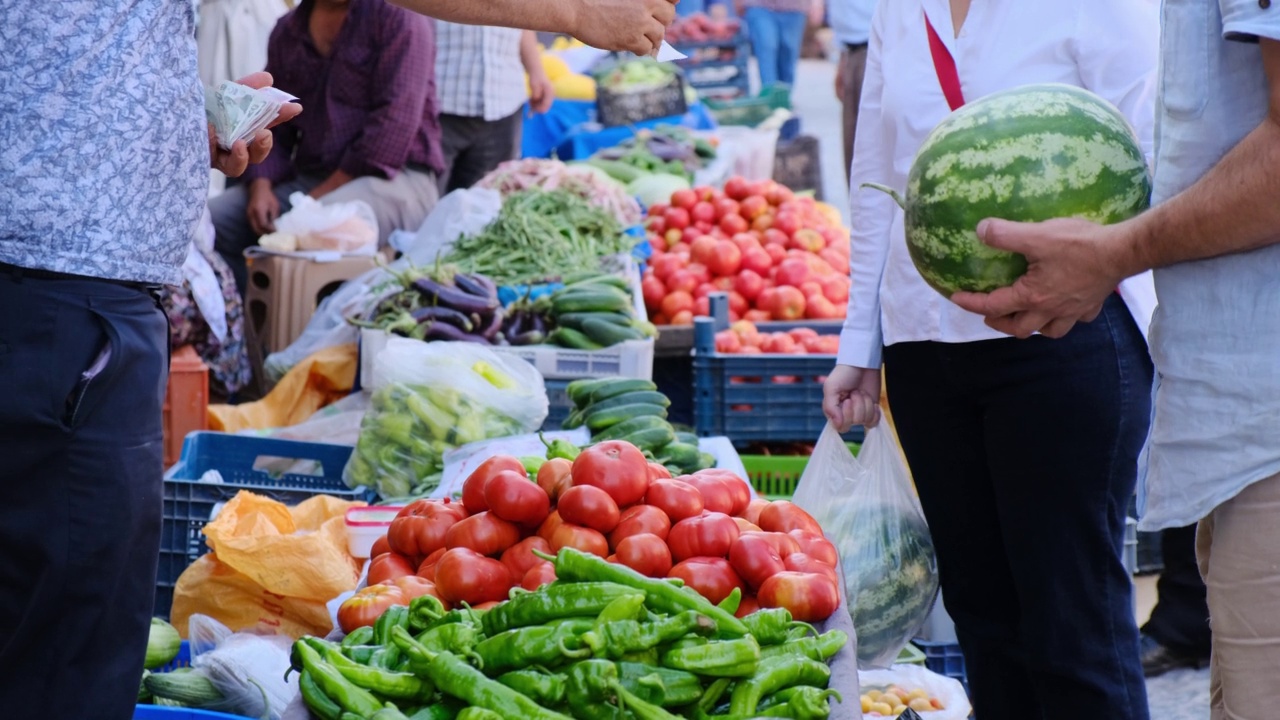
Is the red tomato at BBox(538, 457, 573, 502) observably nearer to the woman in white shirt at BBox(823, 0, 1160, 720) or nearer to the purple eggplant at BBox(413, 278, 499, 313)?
the woman in white shirt at BBox(823, 0, 1160, 720)

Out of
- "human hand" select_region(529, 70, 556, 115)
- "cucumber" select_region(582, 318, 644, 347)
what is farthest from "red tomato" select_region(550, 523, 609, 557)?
"human hand" select_region(529, 70, 556, 115)

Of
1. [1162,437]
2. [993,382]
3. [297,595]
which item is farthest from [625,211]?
[1162,437]

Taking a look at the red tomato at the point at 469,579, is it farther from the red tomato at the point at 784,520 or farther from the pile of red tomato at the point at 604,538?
the red tomato at the point at 784,520

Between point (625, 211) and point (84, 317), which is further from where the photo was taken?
point (625, 211)

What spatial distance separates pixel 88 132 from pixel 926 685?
2.38 m

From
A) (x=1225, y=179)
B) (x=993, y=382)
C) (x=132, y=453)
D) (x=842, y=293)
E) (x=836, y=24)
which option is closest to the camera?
(x=1225, y=179)

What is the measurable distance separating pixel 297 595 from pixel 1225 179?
246cm

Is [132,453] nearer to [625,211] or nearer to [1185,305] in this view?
[1185,305]

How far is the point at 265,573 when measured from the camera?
10.8 ft

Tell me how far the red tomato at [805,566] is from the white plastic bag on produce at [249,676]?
3.76 feet

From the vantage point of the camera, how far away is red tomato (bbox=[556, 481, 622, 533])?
2.37m

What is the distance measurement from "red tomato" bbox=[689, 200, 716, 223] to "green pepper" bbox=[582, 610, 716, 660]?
489cm

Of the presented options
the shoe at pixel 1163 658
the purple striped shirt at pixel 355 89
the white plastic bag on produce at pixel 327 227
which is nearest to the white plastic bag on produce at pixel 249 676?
the shoe at pixel 1163 658

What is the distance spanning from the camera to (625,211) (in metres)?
7.12
